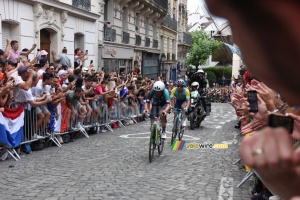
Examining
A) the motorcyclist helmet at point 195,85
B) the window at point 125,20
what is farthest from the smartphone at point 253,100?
the window at point 125,20

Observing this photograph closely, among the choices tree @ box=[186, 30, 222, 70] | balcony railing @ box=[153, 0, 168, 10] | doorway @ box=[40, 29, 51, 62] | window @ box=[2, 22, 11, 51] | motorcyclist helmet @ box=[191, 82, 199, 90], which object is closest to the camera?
window @ box=[2, 22, 11, 51]

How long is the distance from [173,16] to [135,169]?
41.5m

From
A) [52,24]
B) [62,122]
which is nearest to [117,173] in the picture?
[62,122]

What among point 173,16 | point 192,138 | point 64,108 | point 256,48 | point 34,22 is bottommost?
point 192,138

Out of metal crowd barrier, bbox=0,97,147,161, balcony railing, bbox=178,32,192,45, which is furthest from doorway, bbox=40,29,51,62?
balcony railing, bbox=178,32,192,45

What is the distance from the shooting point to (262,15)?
0.74 m

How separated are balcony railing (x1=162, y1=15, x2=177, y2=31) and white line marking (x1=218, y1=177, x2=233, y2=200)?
34735 mm

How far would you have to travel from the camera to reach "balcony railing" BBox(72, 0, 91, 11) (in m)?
20.2

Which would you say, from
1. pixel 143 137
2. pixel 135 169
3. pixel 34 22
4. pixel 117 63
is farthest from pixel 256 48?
pixel 117 63

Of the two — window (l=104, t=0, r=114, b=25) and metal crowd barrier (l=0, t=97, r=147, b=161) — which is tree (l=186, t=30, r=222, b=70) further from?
metal crowd barrier (l=0, t=97, r=147, b=161)

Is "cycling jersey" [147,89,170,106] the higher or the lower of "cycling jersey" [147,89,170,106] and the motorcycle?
the higher

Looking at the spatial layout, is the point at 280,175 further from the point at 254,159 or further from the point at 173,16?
the point at 173,16

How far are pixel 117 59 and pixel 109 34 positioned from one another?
2022 millimetres

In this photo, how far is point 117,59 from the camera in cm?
2639
